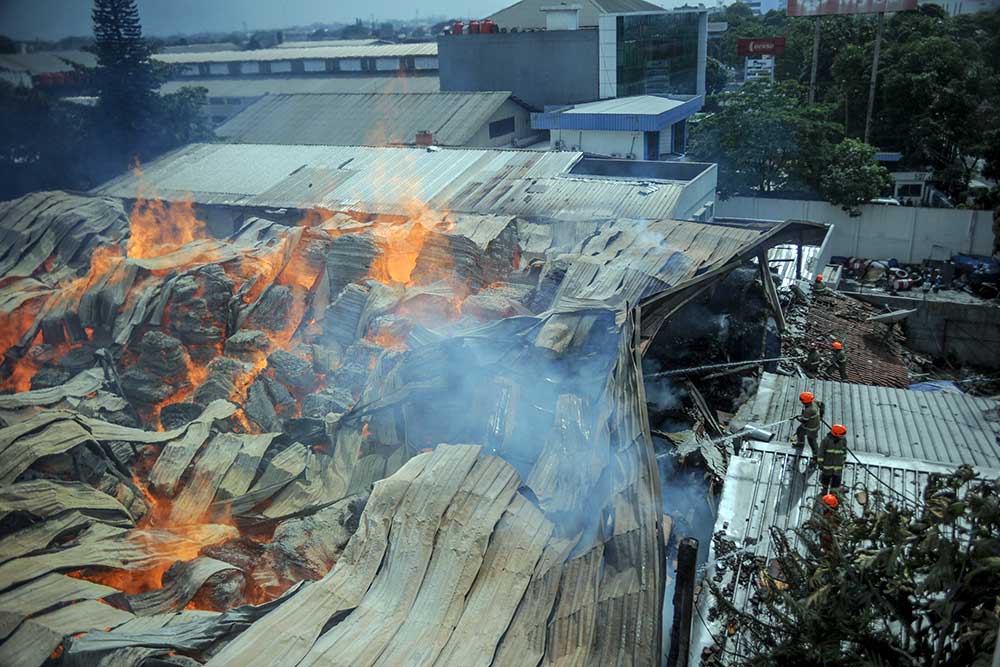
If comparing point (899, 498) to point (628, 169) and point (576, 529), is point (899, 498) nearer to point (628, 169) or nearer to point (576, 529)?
point (576, 529)

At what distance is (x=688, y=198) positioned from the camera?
17.1 metres

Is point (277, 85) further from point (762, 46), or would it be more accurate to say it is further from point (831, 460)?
point (831, 460)

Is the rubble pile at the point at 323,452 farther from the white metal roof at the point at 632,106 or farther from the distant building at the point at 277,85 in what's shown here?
the distant building at the point at 277,85

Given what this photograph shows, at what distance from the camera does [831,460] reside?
807 centimetres

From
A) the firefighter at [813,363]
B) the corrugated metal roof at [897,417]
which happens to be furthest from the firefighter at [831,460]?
the firefighter at [813,363]

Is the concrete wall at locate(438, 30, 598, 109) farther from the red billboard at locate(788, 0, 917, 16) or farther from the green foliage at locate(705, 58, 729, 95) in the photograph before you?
the green foliage at locate(705, 58, 729, 95)

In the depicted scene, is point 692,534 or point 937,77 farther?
point 937,77

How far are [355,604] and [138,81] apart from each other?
25.5 m

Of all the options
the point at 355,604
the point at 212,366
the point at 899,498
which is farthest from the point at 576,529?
the point at 212,366

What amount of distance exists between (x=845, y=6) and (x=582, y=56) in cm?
980

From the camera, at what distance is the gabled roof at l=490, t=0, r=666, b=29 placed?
114 ft

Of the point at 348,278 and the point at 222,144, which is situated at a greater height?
the point at 222,144

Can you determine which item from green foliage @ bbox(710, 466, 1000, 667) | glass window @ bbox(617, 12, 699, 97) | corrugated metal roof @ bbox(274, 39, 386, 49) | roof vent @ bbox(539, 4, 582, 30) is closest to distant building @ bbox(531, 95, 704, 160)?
glass window @ bbox(617, 12, 699, 97)

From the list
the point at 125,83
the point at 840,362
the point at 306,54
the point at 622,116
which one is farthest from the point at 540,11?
the point at 840,362
